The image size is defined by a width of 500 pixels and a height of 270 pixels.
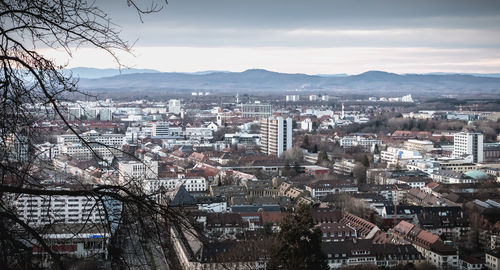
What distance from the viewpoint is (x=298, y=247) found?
7.64 meters

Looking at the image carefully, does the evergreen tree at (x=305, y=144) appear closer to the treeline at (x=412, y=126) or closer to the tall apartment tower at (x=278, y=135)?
the tall apartment tower at (x=278, y=135)

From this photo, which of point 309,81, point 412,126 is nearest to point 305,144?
point 412,126

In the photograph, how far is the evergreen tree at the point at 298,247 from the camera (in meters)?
7.64

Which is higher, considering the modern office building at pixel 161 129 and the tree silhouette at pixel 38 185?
the tree silhouette at pixel 38 185

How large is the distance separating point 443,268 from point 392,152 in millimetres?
16057

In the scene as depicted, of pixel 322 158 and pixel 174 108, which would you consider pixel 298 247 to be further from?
pixel 174 108

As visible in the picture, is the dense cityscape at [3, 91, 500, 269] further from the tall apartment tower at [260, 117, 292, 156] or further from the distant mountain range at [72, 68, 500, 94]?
the distant mountain range at [72, 68, 500, 94]

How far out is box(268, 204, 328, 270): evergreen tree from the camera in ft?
25.1

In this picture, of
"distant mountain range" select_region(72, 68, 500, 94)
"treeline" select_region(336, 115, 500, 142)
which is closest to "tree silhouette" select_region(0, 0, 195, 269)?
"treeline" select_region(336, 115, 500, 142)

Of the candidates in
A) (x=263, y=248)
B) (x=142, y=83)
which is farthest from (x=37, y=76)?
(x=142, y=83)

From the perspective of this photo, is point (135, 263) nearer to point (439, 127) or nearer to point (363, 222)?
point (363, 222)

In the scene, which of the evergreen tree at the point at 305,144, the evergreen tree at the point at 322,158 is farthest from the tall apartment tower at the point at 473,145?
the evergreen tree at the point at 305,144

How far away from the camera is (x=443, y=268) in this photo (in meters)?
11.0

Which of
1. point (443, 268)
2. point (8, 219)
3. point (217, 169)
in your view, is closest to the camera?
point (8, 219)
